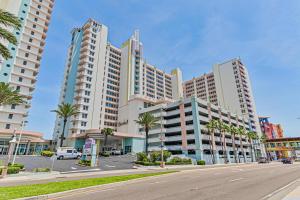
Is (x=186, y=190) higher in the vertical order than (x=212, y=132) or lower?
lower

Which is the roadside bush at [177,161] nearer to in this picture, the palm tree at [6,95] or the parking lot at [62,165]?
the parking lot at [62,165]

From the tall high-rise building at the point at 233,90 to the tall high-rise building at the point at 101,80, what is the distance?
123 feet

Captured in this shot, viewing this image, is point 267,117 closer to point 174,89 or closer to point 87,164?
point 174,89

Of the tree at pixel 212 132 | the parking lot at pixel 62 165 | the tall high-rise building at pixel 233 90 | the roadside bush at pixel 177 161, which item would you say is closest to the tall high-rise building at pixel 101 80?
the tree at pixel 212 132

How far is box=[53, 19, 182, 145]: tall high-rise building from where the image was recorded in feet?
253

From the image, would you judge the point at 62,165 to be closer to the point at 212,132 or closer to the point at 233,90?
the point at 212,132

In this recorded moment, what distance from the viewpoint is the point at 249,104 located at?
107m

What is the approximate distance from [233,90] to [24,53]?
10110 centimetres

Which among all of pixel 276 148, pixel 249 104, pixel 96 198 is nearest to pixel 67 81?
pixel 96 198

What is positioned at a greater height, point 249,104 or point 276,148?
point 249,104

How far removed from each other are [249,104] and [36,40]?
105812 millimetres

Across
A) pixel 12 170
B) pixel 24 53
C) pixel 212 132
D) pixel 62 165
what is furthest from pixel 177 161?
pixel 24 53

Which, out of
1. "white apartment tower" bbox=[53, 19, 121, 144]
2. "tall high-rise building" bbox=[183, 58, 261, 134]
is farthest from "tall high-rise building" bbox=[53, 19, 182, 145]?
"tall high-rise building" bbox=[183, 58, 261, 134]

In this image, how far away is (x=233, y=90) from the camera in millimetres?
110250
